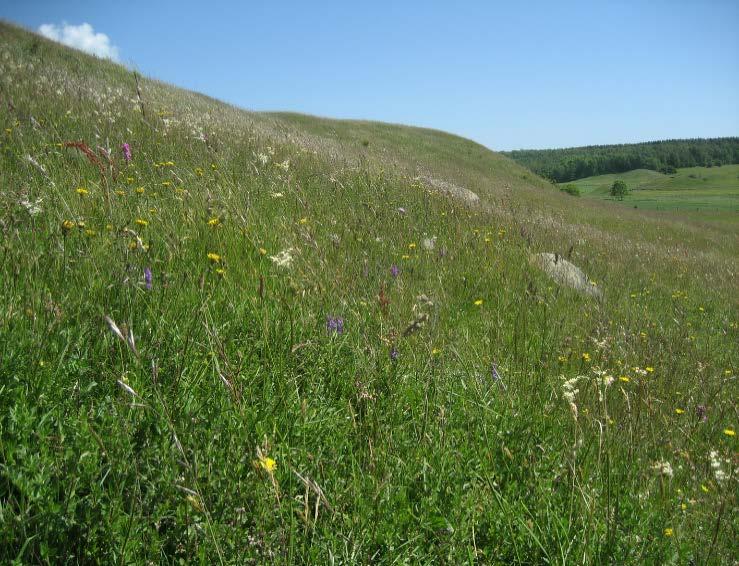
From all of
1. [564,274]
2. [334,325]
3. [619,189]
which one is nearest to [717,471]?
[334,325]

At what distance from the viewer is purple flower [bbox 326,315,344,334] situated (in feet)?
8.01

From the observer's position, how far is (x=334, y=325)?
8.09 feet

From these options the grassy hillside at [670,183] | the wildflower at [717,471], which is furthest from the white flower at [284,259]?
the grassy hillside at [670,183]

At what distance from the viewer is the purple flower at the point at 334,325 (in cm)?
244

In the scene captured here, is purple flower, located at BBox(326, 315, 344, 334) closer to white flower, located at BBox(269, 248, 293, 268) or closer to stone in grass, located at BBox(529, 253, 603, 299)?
white flower, located at BBox(269, 248, 293, 268)

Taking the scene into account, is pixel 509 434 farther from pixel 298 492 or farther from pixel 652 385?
pixel 652 385

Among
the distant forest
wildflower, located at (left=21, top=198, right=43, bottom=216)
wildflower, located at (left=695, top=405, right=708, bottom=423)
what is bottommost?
wildflower, located at (left=695, top=405, right=708, bottom=423)

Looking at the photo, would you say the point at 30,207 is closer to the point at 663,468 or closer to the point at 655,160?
the point at 663,468

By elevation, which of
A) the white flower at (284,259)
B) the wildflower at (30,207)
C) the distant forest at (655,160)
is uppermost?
the distant forest at (655,160)

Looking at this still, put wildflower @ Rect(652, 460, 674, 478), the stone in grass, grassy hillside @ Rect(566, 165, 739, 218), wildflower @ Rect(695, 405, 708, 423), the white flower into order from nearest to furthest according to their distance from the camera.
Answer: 1. wildflower @ Rect(652, 460, 674, 478)
2. the white flower
3. wildflower @ Rect(695, 405, 708, 423)
4. the stone in grass
5. grassy hillside @ Rect(566, 165, 739, 218)

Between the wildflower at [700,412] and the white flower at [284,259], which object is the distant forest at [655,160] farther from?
the white flower at [284,259]

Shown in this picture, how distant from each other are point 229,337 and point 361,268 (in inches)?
55.6

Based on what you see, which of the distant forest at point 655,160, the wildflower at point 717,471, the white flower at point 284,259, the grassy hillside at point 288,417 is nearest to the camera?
the grassy hillside at point 288,417

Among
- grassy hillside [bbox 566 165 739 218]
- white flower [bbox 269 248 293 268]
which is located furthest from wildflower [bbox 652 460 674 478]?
grassy hillside [bbox 566 165 739 218]
